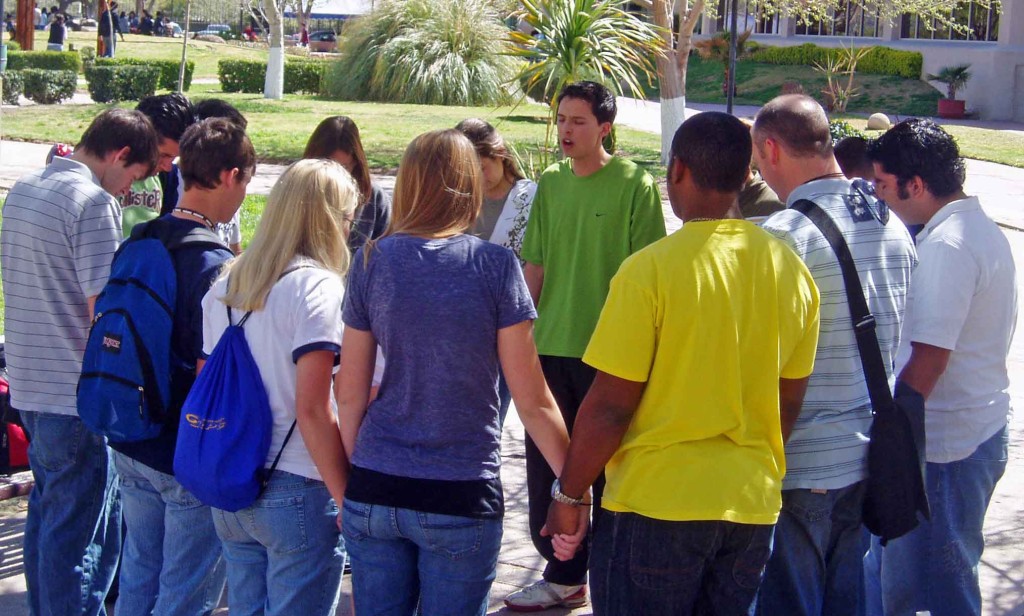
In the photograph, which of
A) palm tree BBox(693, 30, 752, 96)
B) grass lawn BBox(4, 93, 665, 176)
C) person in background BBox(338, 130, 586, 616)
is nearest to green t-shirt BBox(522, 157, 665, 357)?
person in background BBox(338, 130, 586, 616)

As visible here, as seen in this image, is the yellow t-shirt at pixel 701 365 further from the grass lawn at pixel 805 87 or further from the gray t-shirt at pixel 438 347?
the grass lawn at pixel 805 87

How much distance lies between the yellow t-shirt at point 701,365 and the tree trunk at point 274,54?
2572 cm

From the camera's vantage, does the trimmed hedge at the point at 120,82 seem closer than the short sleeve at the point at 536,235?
No

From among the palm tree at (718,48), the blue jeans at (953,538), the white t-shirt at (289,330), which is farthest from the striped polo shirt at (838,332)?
the palm tree at (718,48)

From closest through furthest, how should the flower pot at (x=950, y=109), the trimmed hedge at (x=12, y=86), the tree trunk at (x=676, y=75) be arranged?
the tree trunk at (x=676, y=75) → the trimmed hedge at (x=12, y=86) → the flower pot at (x=950, y=109)

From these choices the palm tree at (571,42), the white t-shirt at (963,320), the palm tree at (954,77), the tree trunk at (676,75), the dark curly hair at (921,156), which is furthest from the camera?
the palm tree at (954,77)

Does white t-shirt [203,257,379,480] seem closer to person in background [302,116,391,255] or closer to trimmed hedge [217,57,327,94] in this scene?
person in background [302,116,391,255]

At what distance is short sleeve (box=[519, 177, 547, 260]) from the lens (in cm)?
433

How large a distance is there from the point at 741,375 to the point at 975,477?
1283 mm

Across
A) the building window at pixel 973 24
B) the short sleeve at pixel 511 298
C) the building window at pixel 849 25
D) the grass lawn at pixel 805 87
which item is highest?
the building window at pixel 849 25

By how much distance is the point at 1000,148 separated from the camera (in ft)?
77.8

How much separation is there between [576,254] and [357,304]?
160cm

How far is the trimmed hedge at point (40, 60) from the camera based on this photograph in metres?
29.7

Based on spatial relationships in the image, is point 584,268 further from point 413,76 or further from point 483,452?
point 413,76
